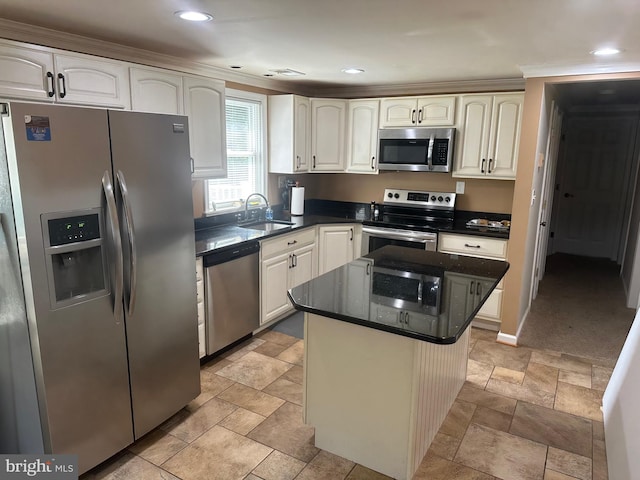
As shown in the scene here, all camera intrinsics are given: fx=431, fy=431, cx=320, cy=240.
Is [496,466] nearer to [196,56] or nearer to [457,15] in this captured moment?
[457,15]

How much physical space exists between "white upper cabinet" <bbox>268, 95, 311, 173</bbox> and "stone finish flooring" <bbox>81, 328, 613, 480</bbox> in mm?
1981

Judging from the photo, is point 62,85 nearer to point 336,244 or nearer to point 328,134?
point 328,134

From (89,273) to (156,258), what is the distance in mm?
351

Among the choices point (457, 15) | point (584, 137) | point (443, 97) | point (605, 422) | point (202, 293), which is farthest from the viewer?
point (584, 137)

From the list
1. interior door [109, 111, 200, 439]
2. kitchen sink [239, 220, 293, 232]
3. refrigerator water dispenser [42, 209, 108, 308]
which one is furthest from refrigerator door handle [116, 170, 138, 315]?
kitchen sink [239, 220, 293, 232]

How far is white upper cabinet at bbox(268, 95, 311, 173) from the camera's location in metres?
4.31

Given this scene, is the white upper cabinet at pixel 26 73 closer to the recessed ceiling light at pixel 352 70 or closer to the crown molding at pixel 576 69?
the recessed ceiling light at pixel 352 70

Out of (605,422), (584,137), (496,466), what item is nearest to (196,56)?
(496,466)

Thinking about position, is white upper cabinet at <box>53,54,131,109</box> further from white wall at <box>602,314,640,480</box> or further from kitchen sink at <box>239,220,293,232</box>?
white wall at <box>602,314,640,480</box>

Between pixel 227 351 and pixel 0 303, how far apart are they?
1810 mm

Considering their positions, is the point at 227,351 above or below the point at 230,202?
below

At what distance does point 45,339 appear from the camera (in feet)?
6.15

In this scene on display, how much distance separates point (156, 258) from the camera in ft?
7.59

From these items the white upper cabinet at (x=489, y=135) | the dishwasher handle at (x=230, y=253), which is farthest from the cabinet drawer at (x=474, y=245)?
the dishwasher handle at (x=230, y=253)
